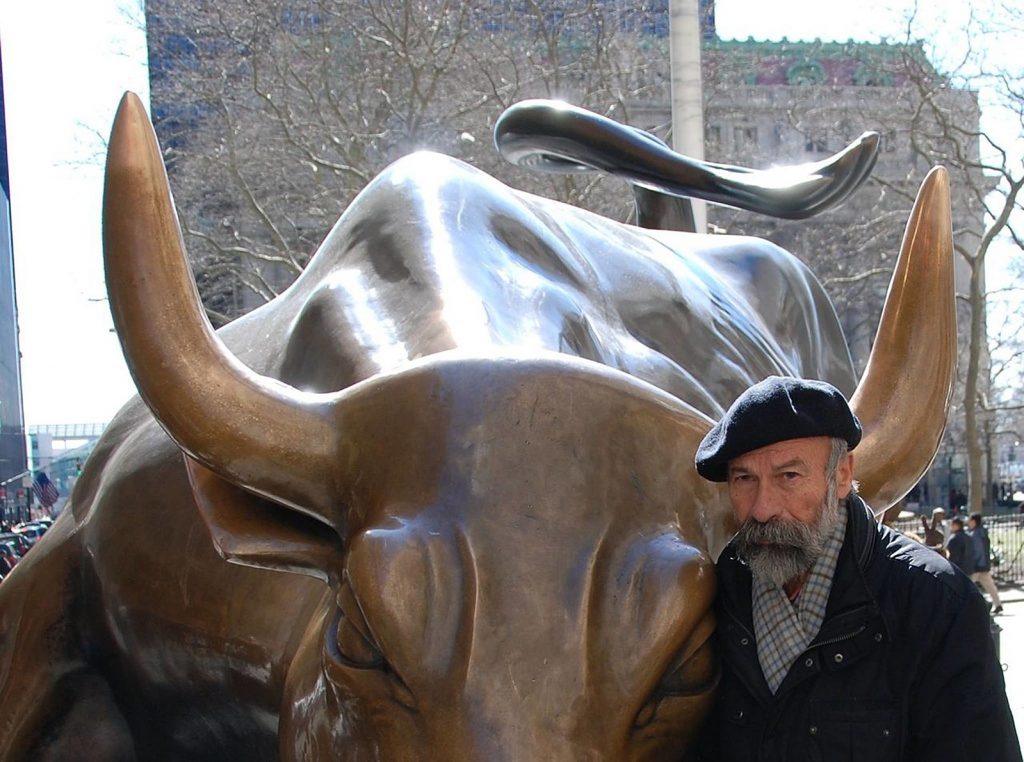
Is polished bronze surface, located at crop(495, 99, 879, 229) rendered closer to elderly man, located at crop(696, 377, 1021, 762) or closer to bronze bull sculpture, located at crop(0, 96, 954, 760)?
bronze bull sculpture, located at crop(0, 96, 954, 760)

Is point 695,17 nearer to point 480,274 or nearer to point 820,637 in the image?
point 480,274

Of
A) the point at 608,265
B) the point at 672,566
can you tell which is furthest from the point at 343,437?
the point at 608,265

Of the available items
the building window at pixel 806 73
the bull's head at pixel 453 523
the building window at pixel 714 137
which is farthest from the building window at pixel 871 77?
the bull's head at pixel 453 523

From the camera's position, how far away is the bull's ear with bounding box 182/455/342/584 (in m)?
2.37

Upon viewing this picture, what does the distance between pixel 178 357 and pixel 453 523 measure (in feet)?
1.75

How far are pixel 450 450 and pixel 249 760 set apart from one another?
46.3 inches

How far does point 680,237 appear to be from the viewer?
5.83m

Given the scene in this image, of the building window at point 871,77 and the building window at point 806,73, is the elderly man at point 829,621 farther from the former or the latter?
the building window at point 806,73

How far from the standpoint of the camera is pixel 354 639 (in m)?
2.15

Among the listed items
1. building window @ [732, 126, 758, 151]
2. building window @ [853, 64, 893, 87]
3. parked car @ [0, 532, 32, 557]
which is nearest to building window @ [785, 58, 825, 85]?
building window @ [853, 64, 893, 87]

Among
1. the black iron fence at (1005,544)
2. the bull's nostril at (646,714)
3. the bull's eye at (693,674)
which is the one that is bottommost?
the black iron fence at (1005,544)

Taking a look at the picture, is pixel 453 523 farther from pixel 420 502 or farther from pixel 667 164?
pixel 667 164

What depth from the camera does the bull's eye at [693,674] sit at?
2.15 m

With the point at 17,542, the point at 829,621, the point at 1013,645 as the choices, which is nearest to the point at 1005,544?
the point at 1013,645
